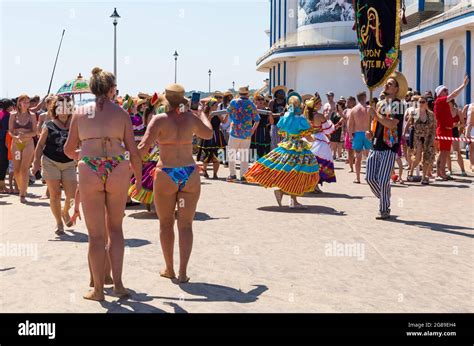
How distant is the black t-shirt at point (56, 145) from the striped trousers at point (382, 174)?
4.33 meters

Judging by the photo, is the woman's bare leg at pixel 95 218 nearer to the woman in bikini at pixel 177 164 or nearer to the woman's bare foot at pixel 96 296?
the woman's bare foot at pixel 96 296

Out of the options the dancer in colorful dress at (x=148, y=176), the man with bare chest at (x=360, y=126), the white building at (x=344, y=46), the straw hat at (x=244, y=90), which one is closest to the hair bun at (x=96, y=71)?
the dancer in colorful dress at (x=148, y=176)

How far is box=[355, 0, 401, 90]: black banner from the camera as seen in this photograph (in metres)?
12.2

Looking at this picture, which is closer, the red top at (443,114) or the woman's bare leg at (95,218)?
the woman's bare leg at (95,218)

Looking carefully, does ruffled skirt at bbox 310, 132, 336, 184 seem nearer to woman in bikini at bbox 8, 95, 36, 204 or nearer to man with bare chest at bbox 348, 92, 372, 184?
man with bare chest at bbox 348, 92, 372, 184

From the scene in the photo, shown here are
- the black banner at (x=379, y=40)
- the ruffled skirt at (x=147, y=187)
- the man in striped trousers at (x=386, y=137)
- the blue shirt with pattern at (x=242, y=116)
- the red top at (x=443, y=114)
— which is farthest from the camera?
the red top at (x=443, y=114)

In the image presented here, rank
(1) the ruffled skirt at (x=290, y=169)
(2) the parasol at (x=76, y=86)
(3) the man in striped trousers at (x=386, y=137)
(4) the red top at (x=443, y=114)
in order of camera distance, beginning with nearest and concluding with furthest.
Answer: (3) the man in striped trousers at (x=386, y=137), (1) the ruffled skirt at (x=290, y=169), (4) the red top at (x=443, y=114), (2) the parasol at (x=76, y=86)

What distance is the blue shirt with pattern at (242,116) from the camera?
16.2 meters

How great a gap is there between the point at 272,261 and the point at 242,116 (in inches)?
336

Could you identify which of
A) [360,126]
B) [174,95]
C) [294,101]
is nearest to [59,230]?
[174,95]

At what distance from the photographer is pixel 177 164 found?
6.93 meters
